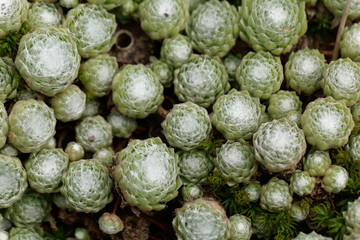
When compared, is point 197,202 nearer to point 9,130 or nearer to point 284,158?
point 284,158

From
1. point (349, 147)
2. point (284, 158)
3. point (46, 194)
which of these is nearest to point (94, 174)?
point (46, 194)

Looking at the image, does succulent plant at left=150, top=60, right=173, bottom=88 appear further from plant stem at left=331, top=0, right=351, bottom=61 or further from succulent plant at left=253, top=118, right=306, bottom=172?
plant stem at left=331, top=0, right=351, bottom=61

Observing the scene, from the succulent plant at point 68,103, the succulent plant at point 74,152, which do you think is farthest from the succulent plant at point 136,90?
the succulent plant at point 74,152

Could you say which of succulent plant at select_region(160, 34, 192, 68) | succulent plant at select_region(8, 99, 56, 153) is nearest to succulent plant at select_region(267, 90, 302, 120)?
succulent plant at select_region(160, 34, 192, 68)

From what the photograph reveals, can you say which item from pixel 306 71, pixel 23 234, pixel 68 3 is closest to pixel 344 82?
pixel 306 71

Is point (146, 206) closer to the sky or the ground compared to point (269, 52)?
closer to the ground

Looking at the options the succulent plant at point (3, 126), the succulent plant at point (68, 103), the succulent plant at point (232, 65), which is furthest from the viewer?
the succulent plant at point (232, 65)

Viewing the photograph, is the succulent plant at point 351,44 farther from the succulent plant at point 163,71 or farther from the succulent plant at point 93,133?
the succulent plant at point 93,133
